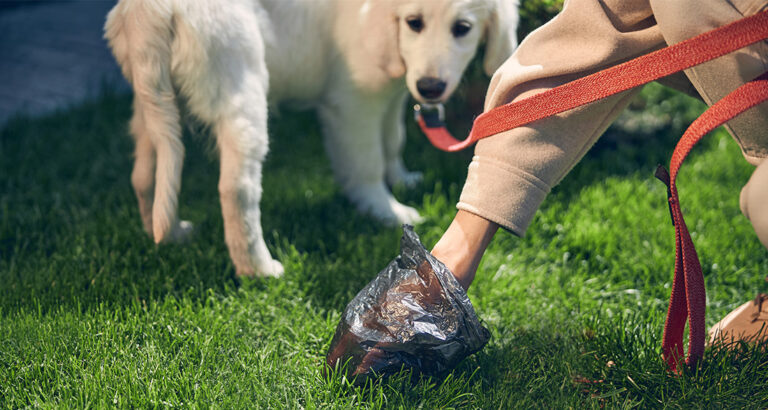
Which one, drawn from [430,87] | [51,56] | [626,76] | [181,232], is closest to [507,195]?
[626,76]

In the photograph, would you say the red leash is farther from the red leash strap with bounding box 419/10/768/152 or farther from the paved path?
the paved path

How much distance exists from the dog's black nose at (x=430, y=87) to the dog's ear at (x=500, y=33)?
0.31 m

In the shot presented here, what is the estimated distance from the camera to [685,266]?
5.43 ft

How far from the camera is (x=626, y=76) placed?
1.63m

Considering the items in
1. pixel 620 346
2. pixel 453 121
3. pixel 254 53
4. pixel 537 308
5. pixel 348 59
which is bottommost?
pixel 453 121

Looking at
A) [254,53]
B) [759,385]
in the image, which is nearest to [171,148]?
[254,53]

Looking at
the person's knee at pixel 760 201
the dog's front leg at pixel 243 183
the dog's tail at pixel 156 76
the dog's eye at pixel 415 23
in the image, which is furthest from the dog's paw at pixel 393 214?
the person's knee at pixel 760 201

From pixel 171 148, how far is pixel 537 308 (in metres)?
1.38

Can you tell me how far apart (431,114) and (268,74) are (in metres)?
0.70

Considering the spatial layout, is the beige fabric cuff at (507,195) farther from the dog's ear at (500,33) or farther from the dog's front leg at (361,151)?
the dog's front leg at (361,151)

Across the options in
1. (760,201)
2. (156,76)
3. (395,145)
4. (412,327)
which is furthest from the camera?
(395,145)

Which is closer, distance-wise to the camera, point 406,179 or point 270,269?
point 270,269

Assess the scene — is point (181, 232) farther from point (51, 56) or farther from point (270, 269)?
point (51, 56)

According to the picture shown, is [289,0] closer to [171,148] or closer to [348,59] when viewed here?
[348,59]
